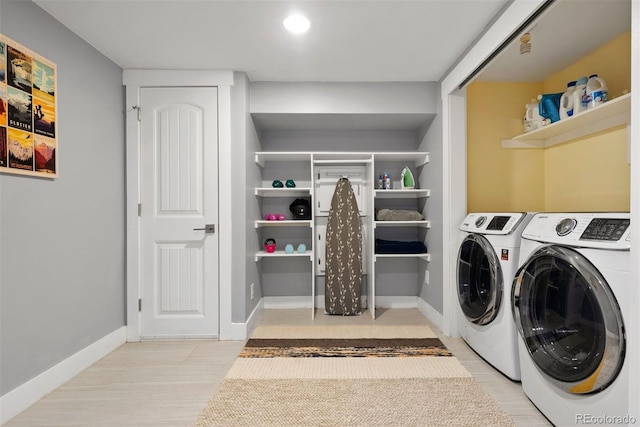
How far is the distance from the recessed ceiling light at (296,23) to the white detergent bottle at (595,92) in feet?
6.15

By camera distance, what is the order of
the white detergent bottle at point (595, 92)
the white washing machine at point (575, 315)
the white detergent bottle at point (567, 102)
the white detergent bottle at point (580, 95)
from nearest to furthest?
1. the white washing machine at point (575, 315)
2. the white detergent bottle at point (595, 92)
3. the white detergent bottle at point (580, 95)
4. the white detergent bottle at point (567, 102)

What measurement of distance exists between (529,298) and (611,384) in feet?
1.61

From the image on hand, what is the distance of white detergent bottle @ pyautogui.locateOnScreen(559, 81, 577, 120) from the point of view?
2.46 m

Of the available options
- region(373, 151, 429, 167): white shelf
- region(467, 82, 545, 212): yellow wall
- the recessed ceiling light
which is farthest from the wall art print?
region(467, 82, 545, 212): yellow wall

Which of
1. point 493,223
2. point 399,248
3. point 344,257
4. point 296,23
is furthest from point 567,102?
point 344,257

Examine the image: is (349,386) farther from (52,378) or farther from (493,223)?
(52,378)

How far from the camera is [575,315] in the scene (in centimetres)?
148

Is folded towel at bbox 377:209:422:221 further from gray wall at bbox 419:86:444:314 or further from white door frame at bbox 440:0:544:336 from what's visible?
white door frame at bbox 440:0:544:336

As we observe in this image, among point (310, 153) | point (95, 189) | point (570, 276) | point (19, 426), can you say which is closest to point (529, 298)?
point (570, 276)

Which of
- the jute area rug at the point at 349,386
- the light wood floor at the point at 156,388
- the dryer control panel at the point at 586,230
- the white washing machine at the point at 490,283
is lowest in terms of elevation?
the light wood floor at the point at 156,388

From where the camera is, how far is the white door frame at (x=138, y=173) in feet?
9.14

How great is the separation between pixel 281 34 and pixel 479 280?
2084mm

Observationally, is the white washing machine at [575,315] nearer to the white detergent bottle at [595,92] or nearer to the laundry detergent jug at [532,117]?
the white detergent bottle at [595,92]

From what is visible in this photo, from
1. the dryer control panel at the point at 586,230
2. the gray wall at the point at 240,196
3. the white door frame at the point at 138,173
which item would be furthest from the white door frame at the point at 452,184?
the white door frame at the point at 138,173
